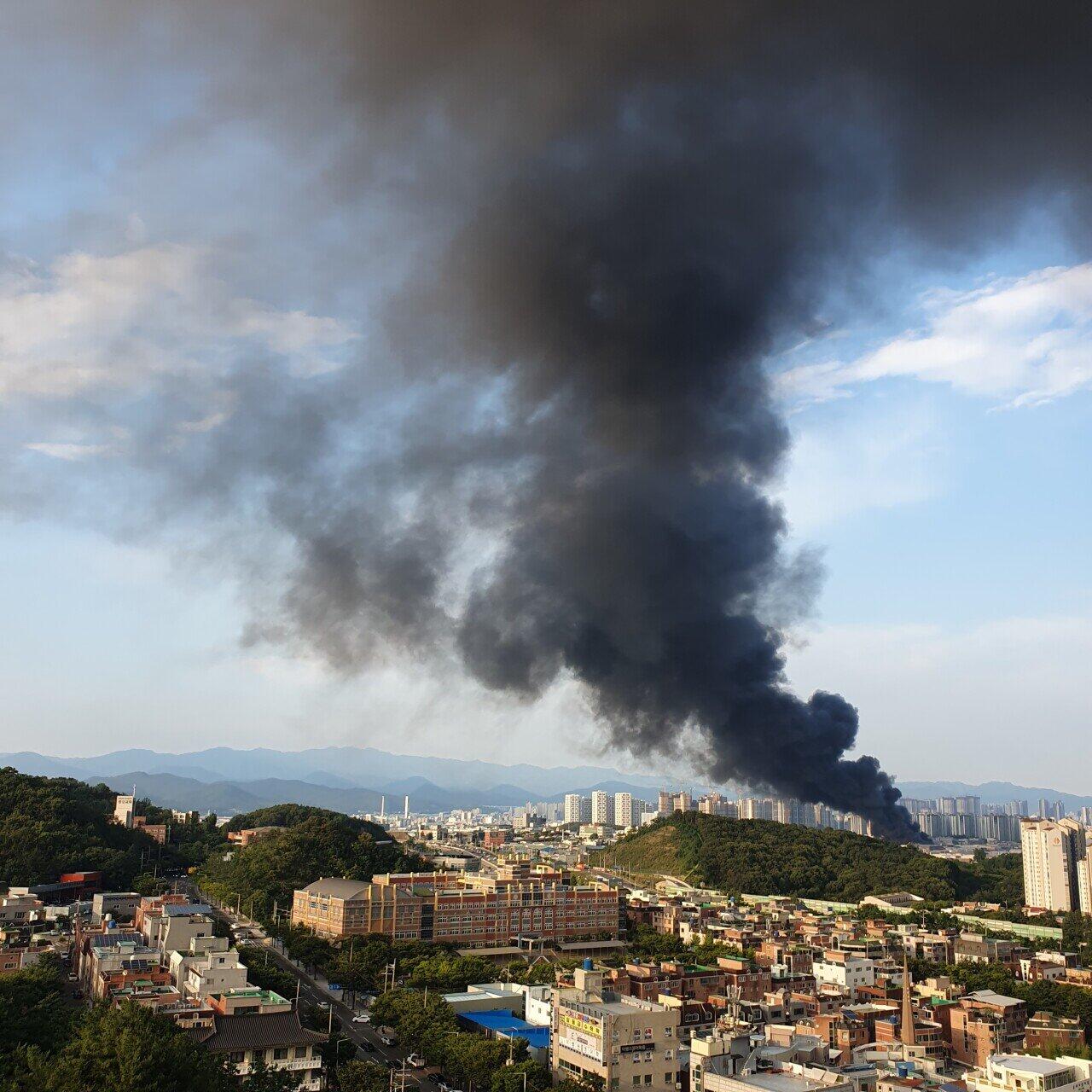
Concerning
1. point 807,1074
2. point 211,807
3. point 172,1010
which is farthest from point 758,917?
point 211,807

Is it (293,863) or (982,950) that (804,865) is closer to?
(982,950)

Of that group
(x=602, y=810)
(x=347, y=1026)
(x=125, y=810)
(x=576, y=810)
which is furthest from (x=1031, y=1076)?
(x=576, y=810)

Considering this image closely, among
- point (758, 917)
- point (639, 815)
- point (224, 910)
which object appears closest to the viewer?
point (224, 910)

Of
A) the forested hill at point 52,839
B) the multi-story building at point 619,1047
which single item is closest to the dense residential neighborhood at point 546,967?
the multi-story building at point 619,1047

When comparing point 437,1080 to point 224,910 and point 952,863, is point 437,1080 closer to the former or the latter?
point 224,910

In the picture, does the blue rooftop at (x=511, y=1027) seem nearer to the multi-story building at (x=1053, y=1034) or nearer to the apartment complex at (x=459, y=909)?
the multi-story building at (x=1053, y=1034)

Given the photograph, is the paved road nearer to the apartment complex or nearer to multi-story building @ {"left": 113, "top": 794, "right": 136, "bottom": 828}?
the apartment complex

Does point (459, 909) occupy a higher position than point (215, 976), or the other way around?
point (215, 976)
